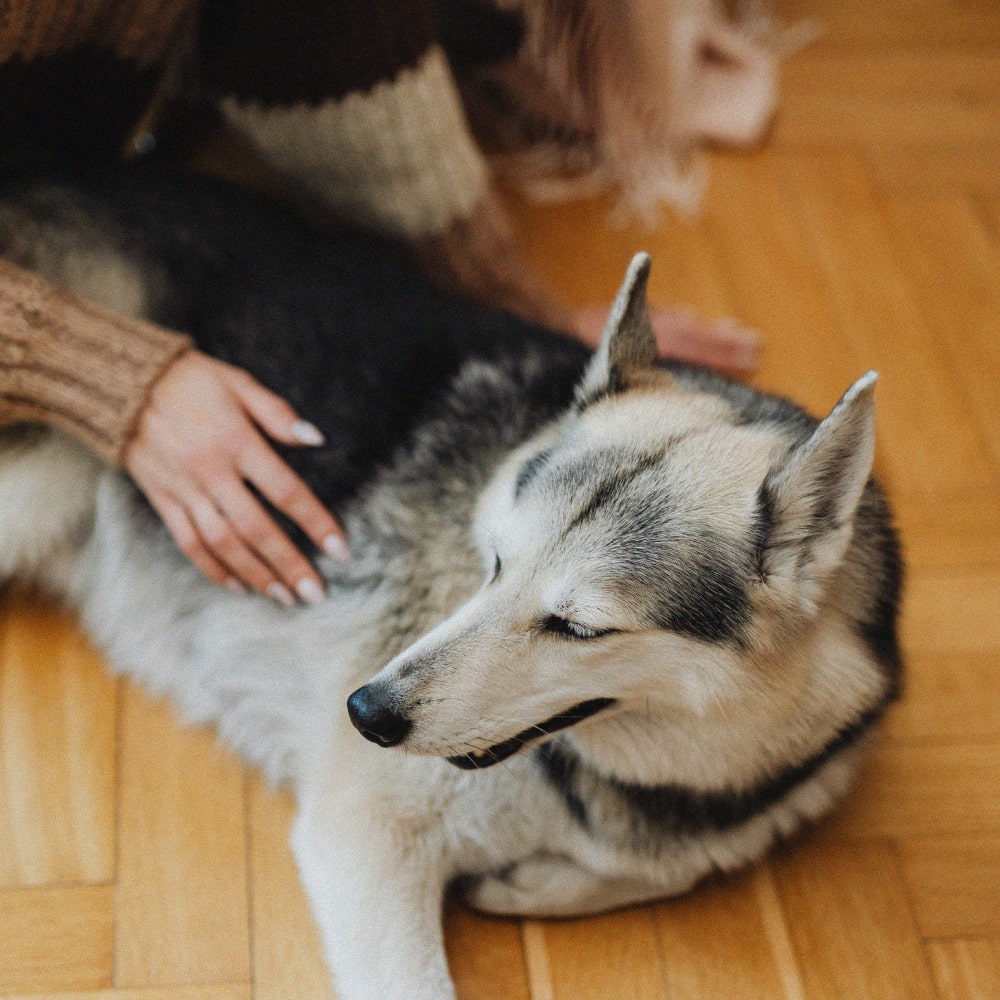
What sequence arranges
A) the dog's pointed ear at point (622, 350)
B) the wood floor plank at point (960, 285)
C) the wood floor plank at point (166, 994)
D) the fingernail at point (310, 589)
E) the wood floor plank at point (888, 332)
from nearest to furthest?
1. the dog's pointed ear at point (622, 350)
2. the wood floor plank at point (166, 994)
3. the fingernail at point (310, 589)
4. the wood floor plank at point (888, 332)
5. the wood floor plank at point (960, 285)

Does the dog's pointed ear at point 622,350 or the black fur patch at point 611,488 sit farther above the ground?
the dog's pointed ear at point 622,350

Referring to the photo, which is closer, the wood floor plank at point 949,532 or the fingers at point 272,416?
the fingers at point 272,416

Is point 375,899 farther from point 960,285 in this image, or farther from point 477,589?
point 960,285

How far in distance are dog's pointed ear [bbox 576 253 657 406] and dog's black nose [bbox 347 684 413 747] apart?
42 centimetres

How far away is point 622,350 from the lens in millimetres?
1210

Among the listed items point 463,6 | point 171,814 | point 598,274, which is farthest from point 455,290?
point 171,814

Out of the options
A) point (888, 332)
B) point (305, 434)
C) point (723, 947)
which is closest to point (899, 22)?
point (888, 332)

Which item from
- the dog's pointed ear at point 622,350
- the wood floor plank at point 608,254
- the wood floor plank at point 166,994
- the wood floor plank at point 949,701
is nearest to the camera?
the dog's pointed ear at point 622,350

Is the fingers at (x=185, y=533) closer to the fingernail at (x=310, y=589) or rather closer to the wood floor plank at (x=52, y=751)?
the fingernail at (x=310, y=589)

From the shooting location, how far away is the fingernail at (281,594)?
1432 millimetres

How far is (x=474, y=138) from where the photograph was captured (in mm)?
2357

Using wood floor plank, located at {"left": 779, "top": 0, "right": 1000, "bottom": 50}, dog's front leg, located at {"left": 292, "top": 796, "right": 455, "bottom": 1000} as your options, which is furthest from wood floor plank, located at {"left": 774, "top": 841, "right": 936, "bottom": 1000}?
wood floor plank, located at {"left": 779, "top": 0, "right": 1000, "bottom": 50}

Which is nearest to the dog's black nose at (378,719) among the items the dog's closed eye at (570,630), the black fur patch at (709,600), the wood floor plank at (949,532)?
the dog's closed eye at (570,630)

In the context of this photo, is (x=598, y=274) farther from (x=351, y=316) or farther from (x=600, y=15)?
(x=351, y=316)
